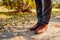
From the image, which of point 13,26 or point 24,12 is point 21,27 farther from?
point 24,12

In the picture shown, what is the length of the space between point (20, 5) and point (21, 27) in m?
2.24

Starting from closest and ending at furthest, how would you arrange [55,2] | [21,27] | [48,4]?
[48,4] < [21,27] < [55,2]

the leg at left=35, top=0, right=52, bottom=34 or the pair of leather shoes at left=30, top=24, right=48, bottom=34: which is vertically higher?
the leg at left=35, top=0, right=52, bottom=34

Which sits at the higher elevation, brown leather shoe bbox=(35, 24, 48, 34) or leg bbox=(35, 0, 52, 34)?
leg bbox=(35, 0, 52, 34)

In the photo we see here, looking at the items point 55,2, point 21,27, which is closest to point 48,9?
point 21,27

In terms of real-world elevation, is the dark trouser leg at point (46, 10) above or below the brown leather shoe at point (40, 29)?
above

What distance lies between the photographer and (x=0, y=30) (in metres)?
4.14

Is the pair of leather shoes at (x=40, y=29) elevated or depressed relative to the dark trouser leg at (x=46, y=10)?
depressed

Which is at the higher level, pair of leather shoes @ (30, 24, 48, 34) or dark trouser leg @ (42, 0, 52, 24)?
dark trouser leg @ (42, 0, 52, 24)

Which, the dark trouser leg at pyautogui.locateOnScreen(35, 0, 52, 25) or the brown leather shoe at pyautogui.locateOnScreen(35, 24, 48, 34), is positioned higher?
the dark trouser leg at pyautogui.locateOnScreen(35, 0, 52, 25)

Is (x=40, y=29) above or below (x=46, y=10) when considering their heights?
below

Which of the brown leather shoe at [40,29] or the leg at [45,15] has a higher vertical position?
the leg at [45,15]

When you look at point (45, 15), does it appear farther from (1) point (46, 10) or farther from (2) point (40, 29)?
Result: (2) point (40, 29)

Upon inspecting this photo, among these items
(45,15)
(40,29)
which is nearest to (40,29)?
(40,29)
